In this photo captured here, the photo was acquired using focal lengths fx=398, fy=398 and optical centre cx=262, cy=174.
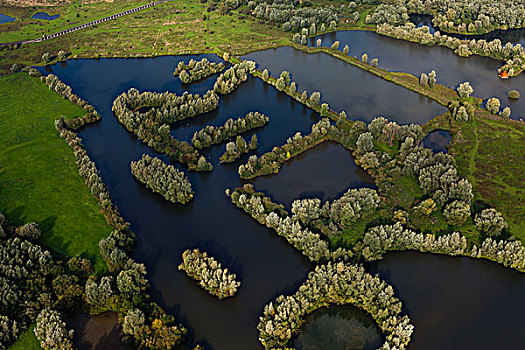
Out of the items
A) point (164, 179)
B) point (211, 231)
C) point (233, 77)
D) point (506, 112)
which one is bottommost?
point (211, 231)

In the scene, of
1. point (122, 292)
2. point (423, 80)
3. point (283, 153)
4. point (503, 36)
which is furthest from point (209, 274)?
point (503, 36)

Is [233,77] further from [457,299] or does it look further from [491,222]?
[457,299]

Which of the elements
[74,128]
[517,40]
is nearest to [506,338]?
[74,128]

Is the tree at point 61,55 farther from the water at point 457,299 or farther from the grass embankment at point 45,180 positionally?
the water at point 457,299

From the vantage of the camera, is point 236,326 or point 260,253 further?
point 260,253

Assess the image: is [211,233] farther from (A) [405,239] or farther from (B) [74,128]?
(B) [74,128]
